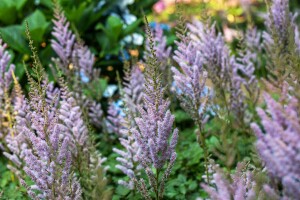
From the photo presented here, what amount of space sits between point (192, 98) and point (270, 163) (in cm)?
140

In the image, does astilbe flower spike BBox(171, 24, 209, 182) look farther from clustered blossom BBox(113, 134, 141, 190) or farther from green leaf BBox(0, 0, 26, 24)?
green leaf BBox(0, 0, 26, 24)

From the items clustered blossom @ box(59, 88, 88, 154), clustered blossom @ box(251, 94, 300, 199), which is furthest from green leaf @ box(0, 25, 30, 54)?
clustered blossom @ box(251, 94, 300, 199)

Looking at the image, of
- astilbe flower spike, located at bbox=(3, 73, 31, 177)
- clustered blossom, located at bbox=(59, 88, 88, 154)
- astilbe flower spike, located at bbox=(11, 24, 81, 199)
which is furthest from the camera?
astilbe flower spike, located at bbox=(3, 73, 31, 177)

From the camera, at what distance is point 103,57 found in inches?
235

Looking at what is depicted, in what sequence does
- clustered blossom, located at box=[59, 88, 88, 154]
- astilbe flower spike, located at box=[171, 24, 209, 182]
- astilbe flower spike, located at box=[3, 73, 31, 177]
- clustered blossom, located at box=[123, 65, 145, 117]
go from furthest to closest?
clustered blossom, located at box=[123, 65, 145, 117] → astilbe flower spike, located at box=[3, 73, 31, 177] → clustered blossom, located at box=[59, 88, 88, 154] → astilbe flower spike, located at box=[171, 24, 209, 182]

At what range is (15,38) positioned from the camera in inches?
209

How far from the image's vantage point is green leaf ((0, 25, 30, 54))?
17.2 feet

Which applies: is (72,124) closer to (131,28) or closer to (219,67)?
(219,67)

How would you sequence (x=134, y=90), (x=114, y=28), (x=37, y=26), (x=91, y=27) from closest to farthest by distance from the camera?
(x=134, y=90) → (x=37, y=26) → (x=114, y=28) → (x=91, y=27)

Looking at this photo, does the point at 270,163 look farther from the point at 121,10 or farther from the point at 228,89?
the point at 121,10

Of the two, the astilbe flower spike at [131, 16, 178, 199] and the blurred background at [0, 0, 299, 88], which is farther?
the blurred background at [0, 0, 299, 88]

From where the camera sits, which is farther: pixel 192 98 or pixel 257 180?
pixel 192 98

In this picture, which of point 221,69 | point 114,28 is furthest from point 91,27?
point 221,69

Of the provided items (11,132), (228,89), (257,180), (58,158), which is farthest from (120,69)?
(257,180)
